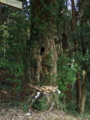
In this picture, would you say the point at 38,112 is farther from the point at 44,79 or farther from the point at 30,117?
the point at 44,79

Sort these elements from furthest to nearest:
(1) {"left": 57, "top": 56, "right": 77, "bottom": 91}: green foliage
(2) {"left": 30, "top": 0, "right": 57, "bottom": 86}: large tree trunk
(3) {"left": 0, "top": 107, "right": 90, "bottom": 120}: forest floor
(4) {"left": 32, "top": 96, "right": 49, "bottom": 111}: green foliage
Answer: (1) {"left": 57, "top": 56, "right": 77, "bottom": 91}: green foliage → (2) {"left": 30, "top": 0, "right": 57, "bottom": 86}: large tree trunk → (4) {"left": 32, "top": 96, "right": 49, "bottom": 111}: green foliage → (3) {"left": 0, "top": 107, "right": 90, "bottom": 120}: forest floor

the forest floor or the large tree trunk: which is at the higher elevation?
the large tree trunk

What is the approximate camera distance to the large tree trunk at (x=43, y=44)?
4.78 m

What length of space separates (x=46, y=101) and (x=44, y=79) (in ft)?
2.16

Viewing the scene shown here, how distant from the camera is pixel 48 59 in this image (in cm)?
482

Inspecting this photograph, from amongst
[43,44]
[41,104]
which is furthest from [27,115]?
[43,44]

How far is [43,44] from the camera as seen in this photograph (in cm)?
495

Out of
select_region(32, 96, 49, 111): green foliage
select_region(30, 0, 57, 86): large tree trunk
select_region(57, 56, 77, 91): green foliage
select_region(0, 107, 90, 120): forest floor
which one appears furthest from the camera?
select_region(57, 56, 77, 91): green foliage

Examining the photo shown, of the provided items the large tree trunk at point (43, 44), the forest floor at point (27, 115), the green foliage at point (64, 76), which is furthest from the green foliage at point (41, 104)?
the green foliage at point (64, 76)

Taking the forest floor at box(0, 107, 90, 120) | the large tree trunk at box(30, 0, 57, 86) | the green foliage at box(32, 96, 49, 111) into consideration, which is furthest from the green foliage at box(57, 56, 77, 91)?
the forest floor at box(0, 107, 90, 120)

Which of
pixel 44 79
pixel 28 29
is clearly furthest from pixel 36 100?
pixel 28 29

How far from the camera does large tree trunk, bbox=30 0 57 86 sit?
15.7ft

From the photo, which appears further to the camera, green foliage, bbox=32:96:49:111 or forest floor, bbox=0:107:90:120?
green foliage, bbox=32:96:49:111

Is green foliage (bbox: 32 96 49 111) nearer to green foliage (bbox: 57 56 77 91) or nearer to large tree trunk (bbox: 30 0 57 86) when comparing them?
large tree trunk (bbox: 30 0 57 86)
